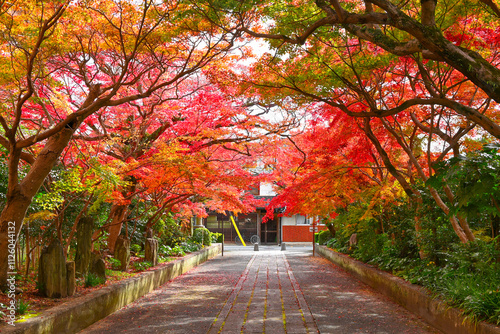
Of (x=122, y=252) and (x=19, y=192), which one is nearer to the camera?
(x=19, y=192)

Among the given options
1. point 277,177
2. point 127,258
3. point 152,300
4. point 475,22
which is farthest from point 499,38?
point 277,177

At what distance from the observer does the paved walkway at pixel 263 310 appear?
20.6ft

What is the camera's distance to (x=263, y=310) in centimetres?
753

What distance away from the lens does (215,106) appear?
451 inches

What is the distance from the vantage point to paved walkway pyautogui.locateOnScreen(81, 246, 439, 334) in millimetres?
6270

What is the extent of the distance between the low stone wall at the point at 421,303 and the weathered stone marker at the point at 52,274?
5947mm

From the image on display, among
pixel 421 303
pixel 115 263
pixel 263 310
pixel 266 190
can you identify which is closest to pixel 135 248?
pixel 115 263

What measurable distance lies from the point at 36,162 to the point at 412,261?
8094mm

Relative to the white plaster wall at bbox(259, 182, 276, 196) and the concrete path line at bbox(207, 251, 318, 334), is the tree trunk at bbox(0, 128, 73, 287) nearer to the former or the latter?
the concrete path line at bbox(207, 251, 318, 334)

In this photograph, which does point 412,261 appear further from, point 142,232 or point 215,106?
point 142,232

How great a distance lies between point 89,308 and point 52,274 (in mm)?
865

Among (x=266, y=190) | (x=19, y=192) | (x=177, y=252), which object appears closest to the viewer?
(x=19, y=192)

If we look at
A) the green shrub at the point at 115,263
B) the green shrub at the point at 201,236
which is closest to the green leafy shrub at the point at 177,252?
the green shrub at the point at 201,236

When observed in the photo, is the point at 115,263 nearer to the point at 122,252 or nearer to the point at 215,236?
the point at 122,252
